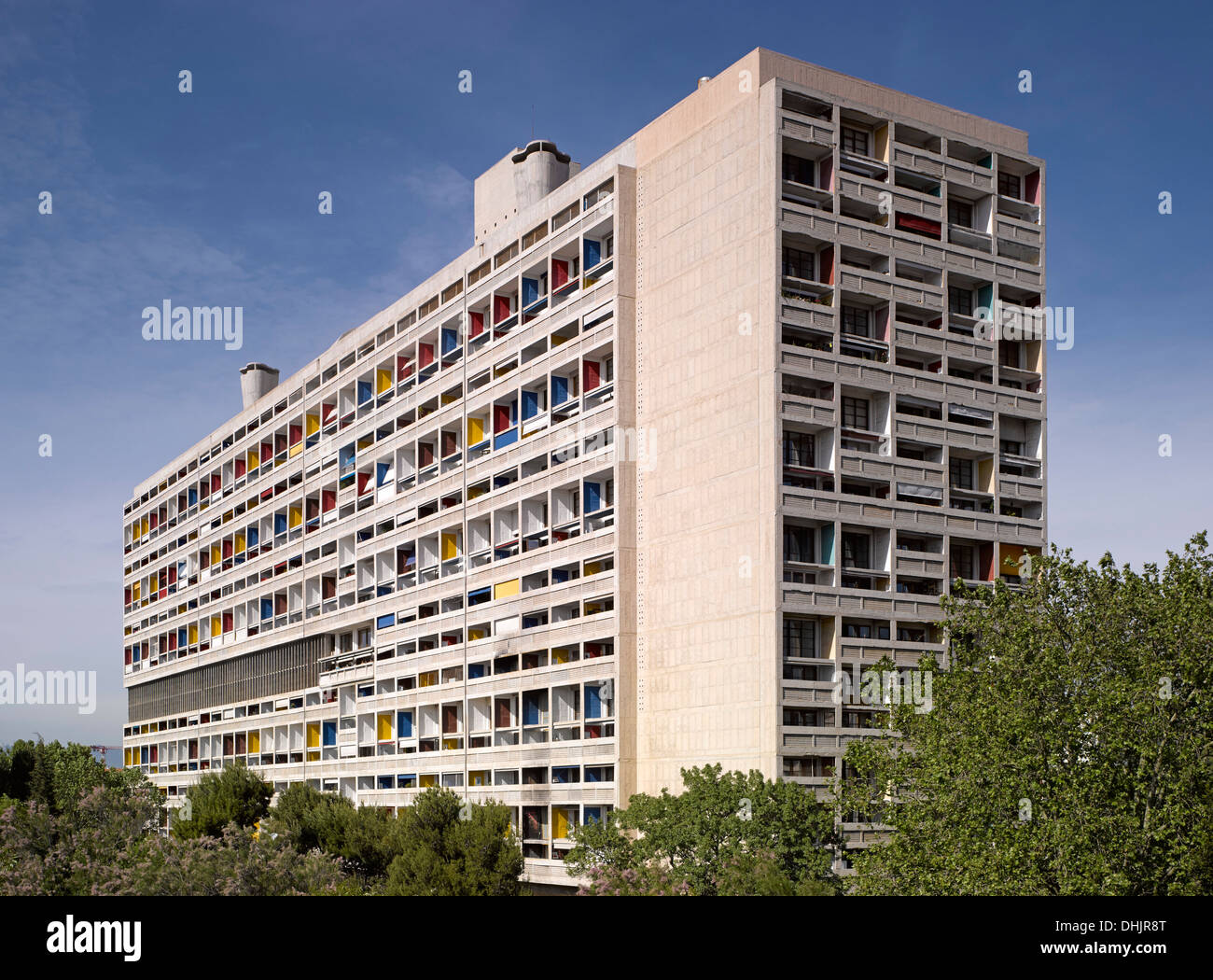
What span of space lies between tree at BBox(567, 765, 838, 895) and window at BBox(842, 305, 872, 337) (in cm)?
1660

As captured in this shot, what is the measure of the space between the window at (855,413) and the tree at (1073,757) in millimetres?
12245

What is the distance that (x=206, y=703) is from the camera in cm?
9062

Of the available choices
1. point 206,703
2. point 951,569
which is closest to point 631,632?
point 951,569

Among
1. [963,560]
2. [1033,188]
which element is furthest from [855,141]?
[963,560]

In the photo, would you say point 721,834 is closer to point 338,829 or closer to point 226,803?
point 338,829

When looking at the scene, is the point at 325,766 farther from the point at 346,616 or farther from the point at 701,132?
the point at 701,132

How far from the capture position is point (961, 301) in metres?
50.1

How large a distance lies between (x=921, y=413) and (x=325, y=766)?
3950 cm

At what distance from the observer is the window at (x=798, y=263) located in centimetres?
4622

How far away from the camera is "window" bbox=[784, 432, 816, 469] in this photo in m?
44.8

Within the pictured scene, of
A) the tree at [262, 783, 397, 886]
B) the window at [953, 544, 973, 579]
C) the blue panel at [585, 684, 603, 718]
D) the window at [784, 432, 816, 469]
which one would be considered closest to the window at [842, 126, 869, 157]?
the window at [784, 432, 816, 469]

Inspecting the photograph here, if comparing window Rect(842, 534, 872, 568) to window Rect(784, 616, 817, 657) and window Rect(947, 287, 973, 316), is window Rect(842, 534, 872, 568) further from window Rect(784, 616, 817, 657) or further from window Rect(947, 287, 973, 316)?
window Rect(947, 287, 973, 316)

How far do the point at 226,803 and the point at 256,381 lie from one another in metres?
37.6

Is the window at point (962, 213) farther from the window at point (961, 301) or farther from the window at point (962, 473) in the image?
the window at point (962, 473)
